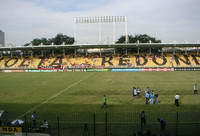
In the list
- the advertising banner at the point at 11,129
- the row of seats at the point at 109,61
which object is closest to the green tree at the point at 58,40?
the row of seats at the point at 109,61

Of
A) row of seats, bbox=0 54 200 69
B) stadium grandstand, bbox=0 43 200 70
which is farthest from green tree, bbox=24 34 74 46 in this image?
row of seats, bbox=0 54 200 69

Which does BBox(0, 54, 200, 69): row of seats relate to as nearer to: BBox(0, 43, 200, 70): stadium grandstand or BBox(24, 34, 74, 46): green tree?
BBox(0, 43, 200, 70): stadium grandstand

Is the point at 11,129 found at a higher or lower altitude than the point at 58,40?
lower

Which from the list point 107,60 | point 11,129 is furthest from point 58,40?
point 11,129

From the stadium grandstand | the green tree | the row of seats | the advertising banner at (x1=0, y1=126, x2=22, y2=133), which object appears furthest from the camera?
the green tree

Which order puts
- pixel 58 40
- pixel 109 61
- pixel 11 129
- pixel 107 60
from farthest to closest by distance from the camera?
pixel 58 40, pixel 107 60, pixel 109 61, pixel 11 129

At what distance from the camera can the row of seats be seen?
63719 mm

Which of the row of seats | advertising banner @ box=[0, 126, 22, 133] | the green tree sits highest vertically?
the green tree

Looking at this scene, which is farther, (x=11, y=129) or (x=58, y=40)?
(x=58, y=40)

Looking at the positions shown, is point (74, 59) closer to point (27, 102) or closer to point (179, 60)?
point (179, 60)

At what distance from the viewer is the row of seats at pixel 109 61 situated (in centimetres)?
6372

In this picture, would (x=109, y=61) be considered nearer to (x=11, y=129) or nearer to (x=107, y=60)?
(x=107, y=60)

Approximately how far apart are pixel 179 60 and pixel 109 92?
4402 centimetres

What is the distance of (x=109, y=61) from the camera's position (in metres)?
67.6
